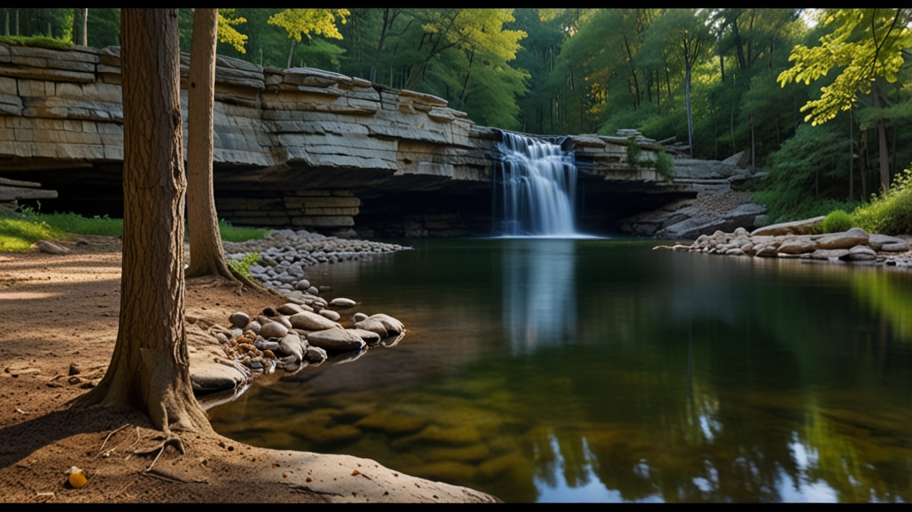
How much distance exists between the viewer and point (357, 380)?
14.0ft

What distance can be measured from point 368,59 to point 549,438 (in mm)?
35090

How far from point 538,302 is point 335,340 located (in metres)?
3.76

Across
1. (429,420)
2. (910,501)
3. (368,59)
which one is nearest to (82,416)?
(429,420)

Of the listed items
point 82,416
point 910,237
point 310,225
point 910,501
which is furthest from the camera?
point 310,225

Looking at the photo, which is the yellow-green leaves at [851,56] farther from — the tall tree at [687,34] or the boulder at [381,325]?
the tall tree at [687,34]

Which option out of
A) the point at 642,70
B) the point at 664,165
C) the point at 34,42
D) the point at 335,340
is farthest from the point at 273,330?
the point at 642,70

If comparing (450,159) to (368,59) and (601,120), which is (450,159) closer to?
(368,59)

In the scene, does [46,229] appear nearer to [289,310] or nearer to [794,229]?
[289,310]

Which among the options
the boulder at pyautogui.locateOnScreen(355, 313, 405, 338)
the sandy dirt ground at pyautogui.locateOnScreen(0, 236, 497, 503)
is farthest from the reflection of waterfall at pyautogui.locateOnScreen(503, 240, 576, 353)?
the sandy dirt ground at pyautogui.locateOnScreen(0, 236, 497, 503)

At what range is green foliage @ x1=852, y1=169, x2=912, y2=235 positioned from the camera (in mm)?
15234

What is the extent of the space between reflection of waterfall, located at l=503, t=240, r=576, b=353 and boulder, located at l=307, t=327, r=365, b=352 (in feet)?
5.02

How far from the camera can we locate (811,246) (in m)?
15.1

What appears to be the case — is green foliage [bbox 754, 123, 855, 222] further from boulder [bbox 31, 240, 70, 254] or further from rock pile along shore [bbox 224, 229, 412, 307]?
boulder [bbox 31, 240, 70, 254]

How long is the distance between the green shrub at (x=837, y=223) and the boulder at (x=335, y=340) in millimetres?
16798
